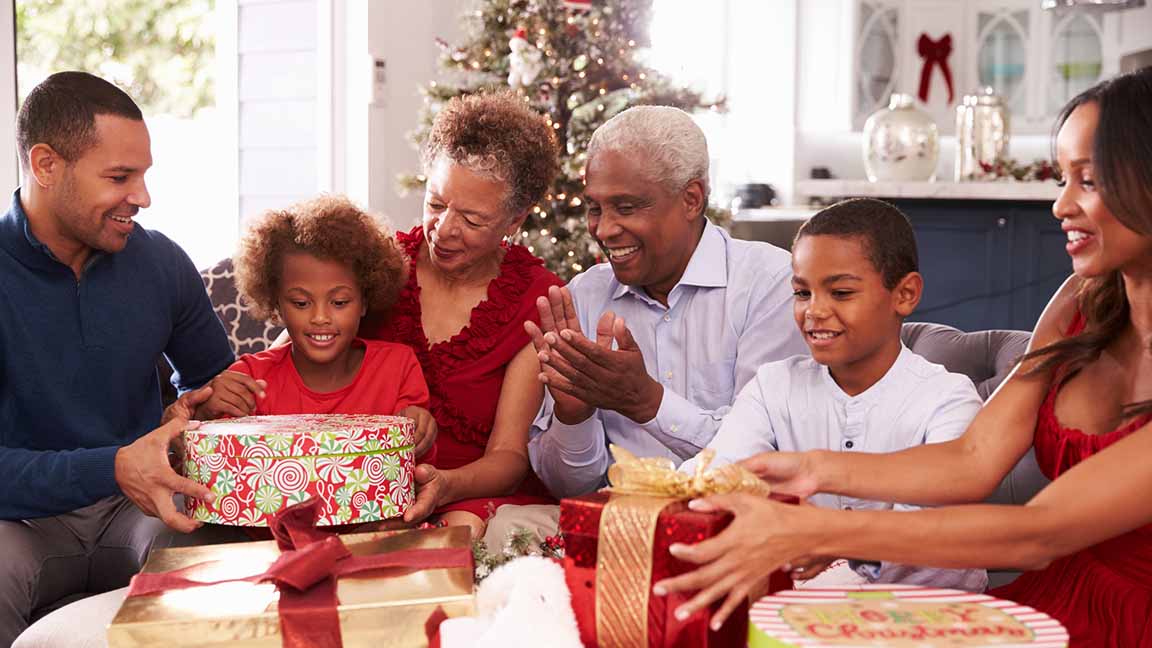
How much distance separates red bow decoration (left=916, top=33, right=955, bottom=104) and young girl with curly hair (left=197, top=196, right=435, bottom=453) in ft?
21.1

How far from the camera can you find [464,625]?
133 centimetres

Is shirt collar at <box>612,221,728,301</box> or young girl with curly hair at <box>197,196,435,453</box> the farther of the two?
shirt collar at <box>612,221,728,301</box>

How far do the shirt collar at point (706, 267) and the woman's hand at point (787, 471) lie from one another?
853mm

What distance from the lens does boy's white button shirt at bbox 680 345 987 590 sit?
1828 millimetres

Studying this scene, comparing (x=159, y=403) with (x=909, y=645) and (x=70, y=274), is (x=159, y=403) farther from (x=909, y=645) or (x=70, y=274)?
(x=909, y=645)

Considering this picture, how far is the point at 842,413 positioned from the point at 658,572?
27.7 inches

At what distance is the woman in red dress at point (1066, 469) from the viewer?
132 cm

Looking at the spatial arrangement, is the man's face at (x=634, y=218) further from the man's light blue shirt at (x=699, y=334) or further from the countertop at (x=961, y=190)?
the countertop at (x=961, y=190)

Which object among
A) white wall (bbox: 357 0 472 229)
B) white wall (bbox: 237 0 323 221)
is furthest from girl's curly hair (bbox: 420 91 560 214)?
white wall (bbox: 237 0 323 221)

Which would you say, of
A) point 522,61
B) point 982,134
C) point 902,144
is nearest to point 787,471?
point 522,61

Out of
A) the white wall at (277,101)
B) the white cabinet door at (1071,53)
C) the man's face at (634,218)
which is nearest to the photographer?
the man's face at (634,218)

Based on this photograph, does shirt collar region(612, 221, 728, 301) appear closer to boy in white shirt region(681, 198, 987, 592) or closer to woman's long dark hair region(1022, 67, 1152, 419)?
boy in white shirt region(681, 198, 987, 592)

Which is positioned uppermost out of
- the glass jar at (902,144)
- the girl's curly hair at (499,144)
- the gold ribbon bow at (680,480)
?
the glass jar at (902,144)

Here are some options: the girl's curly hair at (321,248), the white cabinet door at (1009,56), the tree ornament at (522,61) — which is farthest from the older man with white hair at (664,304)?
the white cabinet door at (1009,56)
